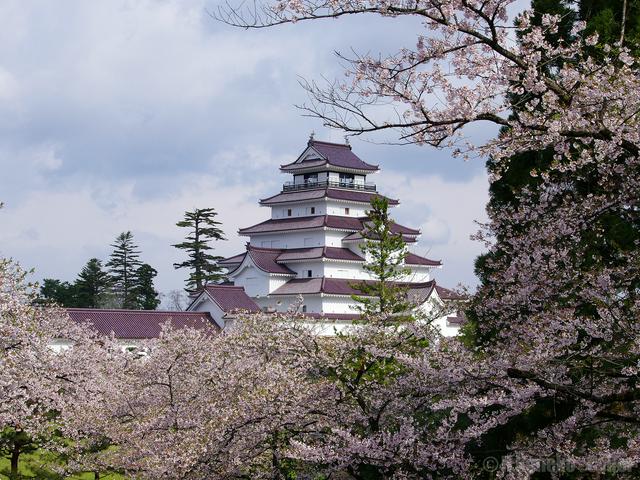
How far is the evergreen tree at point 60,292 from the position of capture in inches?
2549

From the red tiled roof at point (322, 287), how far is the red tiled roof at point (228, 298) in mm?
4733

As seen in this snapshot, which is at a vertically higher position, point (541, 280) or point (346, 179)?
point (346, 179)

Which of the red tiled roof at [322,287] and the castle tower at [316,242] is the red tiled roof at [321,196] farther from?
the red tiled roof at [322,287]

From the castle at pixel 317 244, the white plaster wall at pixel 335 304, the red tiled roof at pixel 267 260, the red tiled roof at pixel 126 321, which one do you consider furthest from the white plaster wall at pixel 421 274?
the red tiled roof at pixel 126 321

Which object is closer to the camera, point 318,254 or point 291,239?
point 318,254

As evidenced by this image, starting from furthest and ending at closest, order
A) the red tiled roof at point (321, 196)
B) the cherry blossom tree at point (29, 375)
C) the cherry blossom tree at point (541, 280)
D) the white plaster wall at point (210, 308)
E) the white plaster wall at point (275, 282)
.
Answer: the red tiled roof at point (321, 196), the white plaster wall at point (275, 282), the white plaster wall at point (210, 308), the cherry blossom tree at point (29, 375), the cherry blossom tree at point (541, 280)

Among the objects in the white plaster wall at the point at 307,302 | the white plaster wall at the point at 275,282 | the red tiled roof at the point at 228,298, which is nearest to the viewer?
the red tiled roof at the point at 228,298

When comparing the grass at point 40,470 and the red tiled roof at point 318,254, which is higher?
the red tiled roof at point 318,254

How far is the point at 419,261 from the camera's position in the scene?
52375 mm

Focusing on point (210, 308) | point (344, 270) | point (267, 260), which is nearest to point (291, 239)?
point (267, 260)

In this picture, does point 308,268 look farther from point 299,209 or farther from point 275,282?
point 299,209

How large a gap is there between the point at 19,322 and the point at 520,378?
357 inches

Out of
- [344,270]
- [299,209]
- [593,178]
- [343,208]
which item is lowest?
[593,178]

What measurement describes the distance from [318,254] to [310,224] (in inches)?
111
